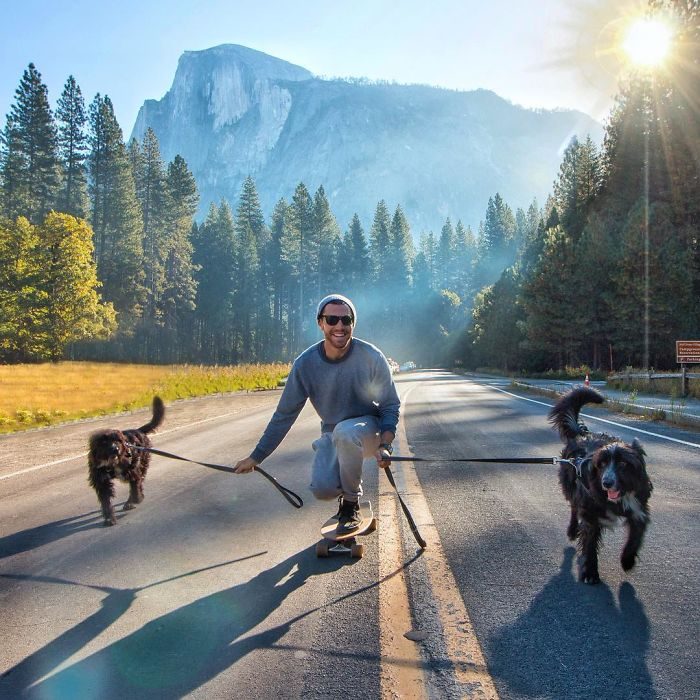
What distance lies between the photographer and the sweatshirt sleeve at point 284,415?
A: 5059 millimetres

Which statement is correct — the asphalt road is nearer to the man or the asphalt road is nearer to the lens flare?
the man

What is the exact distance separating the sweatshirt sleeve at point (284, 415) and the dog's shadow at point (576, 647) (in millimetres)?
2277

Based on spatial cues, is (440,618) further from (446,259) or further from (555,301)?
(446,259)

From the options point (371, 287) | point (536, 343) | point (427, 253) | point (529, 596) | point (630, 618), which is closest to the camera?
point (630, 618)

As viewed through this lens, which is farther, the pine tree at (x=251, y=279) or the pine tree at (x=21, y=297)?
the pine tree at (x=251, y=279)

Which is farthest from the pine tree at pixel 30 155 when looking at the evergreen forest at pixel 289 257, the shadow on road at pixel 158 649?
the shadow on road at pixel 158 649

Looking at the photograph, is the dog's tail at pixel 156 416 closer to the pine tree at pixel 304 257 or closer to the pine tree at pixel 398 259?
the pine tree at pixel 304 257

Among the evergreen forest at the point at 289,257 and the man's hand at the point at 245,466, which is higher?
the evergreen forest at the point at 289,257

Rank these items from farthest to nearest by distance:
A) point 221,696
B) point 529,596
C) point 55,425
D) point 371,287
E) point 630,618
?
point 371,287 → point 55,425 → point 529,596 → point 630,618 → point 221,696

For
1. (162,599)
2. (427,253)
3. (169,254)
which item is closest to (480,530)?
(162,599)

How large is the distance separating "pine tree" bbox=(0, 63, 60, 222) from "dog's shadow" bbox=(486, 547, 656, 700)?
56925mm

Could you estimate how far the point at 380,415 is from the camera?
5148 mm

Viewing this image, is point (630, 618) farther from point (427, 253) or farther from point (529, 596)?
point (427, 253)

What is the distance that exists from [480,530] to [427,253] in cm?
12831
